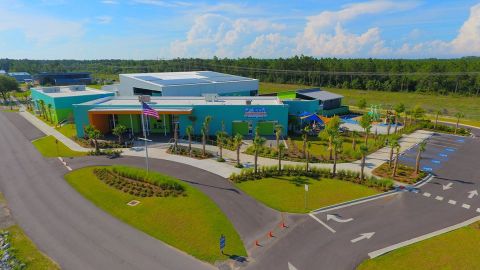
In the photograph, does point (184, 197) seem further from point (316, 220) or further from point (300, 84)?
point (300, 84)

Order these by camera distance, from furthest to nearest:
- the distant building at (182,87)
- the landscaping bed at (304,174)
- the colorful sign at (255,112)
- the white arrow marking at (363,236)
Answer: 1. the distant building at (182,87)
2. the colorful sign at (255,112)
3. the landscaping bed at (304,174)
4. the white arrow marking at (363,236)

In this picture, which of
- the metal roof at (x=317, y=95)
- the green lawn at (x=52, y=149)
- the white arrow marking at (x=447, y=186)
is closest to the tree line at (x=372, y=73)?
the metal roof at (x=317, y=95)

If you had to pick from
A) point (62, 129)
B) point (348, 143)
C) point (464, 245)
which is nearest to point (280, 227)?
point (464, 245)

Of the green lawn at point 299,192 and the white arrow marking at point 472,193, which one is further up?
the green lawn at point 299,192

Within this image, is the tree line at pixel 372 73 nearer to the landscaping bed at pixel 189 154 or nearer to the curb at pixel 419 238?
the landscaping bed at pixel 189 154

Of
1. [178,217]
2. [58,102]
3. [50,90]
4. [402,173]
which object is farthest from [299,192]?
[50,90]
